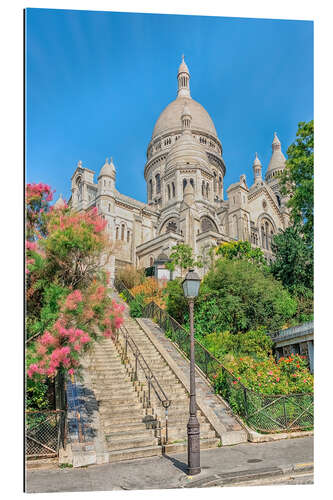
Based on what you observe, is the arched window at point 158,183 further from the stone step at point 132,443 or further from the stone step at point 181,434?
the stone step at point 132,443

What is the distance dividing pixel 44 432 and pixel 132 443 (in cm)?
195

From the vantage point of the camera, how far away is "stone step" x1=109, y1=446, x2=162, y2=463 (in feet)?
27.9

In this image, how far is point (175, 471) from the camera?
744 cm

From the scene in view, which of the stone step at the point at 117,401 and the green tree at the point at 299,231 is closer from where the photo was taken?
the stone step at the point at 117,401

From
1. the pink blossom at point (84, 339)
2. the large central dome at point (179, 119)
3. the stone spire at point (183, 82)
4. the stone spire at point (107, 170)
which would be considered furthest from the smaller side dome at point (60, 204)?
the stone spire at point (183, 82)

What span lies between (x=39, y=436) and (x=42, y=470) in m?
0.84

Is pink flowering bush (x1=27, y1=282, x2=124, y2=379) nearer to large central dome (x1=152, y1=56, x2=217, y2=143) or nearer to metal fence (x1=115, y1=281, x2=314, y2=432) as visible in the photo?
metal fence (x1=115, y1=281, x2=314, y2=432)

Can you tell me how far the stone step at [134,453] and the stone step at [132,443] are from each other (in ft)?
0.54

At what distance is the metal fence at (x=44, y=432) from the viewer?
8.35 metres

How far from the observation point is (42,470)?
777 cm

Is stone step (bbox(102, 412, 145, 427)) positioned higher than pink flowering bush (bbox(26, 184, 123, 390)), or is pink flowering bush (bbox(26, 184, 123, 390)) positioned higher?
pink flowering bush (bbox(26, 184, 123, 390))

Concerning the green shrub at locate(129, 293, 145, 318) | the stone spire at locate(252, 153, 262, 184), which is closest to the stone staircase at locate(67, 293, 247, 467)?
the green shrub at locate(129, 293, 145, 318)

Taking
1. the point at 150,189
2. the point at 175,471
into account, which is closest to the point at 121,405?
the point at 175,471

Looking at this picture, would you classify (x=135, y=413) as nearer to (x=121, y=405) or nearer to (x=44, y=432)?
(x=121, y=405)
